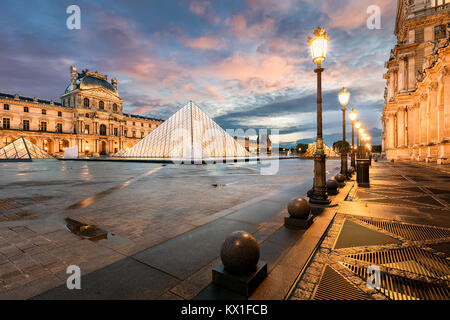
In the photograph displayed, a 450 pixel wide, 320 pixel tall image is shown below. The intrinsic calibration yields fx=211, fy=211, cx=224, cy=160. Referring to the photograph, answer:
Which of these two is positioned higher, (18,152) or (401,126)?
(401,126)

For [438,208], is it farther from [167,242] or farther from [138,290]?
[138,290]

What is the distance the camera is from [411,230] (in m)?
3.97

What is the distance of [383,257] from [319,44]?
210 inches

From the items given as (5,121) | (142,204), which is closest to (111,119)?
(5,121)

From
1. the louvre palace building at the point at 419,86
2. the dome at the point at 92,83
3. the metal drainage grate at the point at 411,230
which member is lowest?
the metal drainage grate at the point at 411,230

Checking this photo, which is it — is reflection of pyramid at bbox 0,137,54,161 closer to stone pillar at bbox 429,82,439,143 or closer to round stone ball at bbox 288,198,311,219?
round stone ball at bbox 288,198,311,219

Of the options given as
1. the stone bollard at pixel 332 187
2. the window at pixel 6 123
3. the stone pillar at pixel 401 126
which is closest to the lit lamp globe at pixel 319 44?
the stone bollard at pixel 332 187

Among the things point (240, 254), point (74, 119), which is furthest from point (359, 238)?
point (74, 119)

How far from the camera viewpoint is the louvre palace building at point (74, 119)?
55781 millimetres

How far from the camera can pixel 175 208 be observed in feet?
18.8

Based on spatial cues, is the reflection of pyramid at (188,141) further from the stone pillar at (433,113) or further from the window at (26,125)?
the window at (26,125)

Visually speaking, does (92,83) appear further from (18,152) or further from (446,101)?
(446,101)

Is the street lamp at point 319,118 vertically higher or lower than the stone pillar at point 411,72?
lower

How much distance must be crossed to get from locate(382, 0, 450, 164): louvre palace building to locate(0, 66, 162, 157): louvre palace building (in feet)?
248
